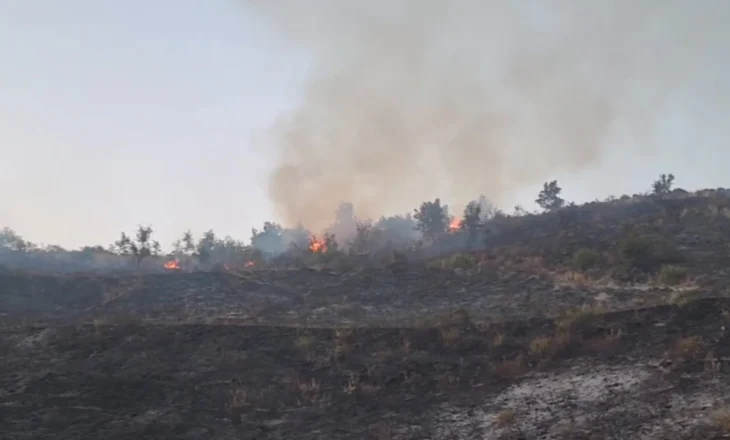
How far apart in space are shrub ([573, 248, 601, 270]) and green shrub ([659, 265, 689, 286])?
4.06 m

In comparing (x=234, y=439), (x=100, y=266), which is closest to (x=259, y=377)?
(x=234, y=439)

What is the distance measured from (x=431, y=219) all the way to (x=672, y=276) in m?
40.2

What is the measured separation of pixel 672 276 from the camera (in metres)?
23.9

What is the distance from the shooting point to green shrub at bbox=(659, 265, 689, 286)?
933 inches

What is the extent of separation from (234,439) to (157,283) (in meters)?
19.7

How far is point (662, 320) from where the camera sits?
52.1 ft

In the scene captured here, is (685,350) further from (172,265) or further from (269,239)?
(269,239)

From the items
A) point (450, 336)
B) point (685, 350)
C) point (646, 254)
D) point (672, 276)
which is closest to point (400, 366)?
point (450, 336)

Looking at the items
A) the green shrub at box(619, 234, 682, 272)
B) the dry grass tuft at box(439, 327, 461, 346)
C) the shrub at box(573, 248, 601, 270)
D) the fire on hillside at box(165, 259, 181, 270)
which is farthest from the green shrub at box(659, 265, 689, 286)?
the fire on hillside at box(165, 259, 181, 270)

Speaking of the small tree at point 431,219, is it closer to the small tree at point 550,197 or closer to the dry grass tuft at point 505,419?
the small tree at point 550,197

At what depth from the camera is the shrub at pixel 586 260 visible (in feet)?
93.1

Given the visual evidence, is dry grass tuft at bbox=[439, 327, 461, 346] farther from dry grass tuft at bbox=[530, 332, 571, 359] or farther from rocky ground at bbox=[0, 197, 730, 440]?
dry grass tuft at bbox=[530, 332, 571, 359]

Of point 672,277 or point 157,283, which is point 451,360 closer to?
point 672,277

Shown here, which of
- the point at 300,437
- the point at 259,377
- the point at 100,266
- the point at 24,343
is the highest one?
the point at 100,266
